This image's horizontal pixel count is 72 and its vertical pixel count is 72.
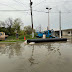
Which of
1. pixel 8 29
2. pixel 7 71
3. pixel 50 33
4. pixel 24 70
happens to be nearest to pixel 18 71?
pixel 24 70

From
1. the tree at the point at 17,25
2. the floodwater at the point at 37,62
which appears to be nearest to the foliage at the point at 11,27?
the tree at the point at 17,25

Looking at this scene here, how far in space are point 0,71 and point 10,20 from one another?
37448mm

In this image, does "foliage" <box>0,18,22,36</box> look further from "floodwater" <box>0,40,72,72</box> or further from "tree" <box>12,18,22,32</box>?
"floodwater" <box>0,40,72,72</box>

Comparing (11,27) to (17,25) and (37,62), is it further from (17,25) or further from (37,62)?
(37,62)

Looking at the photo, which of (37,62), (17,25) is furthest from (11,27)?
(37,62)

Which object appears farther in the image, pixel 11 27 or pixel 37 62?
pixel 11 27

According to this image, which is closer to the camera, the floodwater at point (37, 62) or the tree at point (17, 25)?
the floodwater at point (37, 62)

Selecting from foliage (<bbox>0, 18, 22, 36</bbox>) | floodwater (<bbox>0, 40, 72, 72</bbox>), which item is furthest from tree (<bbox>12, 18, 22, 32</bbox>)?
floodwater (<bbox>0, 40, 72, 72</bbox>)

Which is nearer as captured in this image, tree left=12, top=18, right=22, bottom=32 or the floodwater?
the floodwater

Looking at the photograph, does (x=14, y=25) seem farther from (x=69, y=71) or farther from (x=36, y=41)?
(x=69, y=71)

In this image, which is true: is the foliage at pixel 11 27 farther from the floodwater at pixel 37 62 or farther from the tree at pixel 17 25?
the floodwater at pixel 37 62

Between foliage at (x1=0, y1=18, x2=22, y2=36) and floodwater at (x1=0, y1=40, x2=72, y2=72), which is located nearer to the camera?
floodwater at (x1=0, y1=40, x2=72, y2=72)

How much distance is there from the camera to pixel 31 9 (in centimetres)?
2245

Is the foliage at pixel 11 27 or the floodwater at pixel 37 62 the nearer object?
the floodwater at pixel 37 62
